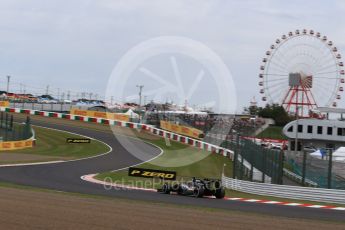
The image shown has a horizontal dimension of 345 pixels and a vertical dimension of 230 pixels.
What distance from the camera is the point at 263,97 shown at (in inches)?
2734

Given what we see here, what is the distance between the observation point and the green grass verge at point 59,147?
4262cm

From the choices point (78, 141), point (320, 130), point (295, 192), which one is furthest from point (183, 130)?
point (295, 192)

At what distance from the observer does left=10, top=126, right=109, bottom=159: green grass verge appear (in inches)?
1678

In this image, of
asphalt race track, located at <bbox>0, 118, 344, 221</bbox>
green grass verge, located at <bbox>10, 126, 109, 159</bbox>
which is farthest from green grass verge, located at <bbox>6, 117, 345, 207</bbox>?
green grass verge, located at <bbox>10, 126, 109, 159</bbox>

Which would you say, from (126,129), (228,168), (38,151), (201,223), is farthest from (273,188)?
(126,129)

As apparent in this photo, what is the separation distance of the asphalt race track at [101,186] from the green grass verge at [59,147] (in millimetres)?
1853

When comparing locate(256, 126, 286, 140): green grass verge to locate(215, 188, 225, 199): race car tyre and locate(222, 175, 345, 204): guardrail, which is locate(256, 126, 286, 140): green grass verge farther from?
locate(215, 188, 225, 199): race car tyre

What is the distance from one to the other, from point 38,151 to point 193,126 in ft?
79.0

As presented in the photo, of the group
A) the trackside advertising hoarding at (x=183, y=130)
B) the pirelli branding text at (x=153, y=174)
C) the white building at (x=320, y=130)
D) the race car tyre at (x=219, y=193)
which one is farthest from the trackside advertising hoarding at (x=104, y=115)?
the race car tyre at (x=219, y=193)

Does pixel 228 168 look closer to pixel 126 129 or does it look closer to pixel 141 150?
pixel 141 150

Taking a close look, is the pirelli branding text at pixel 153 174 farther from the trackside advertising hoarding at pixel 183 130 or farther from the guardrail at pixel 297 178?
the trackside advertising hoarding at pixel 183 130

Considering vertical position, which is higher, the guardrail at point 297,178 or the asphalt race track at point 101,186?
the guardrail at point 297,178

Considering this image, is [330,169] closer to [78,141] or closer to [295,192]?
[295,192]

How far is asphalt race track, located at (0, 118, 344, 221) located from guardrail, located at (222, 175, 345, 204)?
10.8 feet
